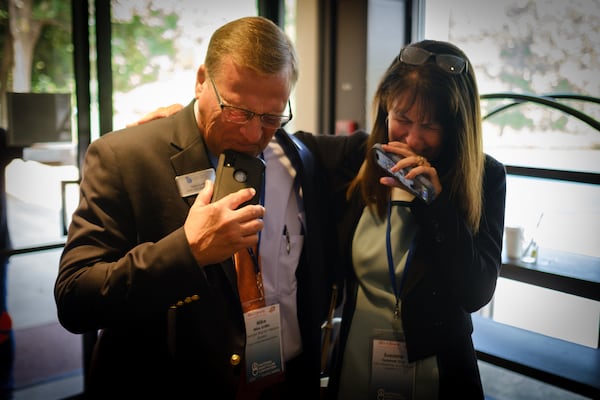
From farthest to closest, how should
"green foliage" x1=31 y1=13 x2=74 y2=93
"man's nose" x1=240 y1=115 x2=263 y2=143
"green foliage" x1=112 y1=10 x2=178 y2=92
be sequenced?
"green foliage" x1=112 y1=10 x2=178 y2=92, "green foliage" x1=31 y1=13 x2=74 y2=93, "man's nose" x1=240 y1=115 x2=263 y2=143

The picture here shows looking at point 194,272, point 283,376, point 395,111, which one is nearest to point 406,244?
point 395,111

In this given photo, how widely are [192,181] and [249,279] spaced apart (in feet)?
0.97

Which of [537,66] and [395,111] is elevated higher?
[537,66]

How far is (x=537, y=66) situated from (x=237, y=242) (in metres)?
2.71

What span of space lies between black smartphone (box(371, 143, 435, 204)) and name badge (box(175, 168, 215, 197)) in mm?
432

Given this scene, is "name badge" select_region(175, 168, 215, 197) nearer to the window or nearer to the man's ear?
the man's ear

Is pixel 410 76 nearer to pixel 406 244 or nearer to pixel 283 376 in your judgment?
pixel 406 244

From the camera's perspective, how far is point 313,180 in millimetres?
1589

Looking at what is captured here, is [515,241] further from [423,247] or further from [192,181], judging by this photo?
[192,181]

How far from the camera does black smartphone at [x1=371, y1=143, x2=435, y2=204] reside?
1370 millimetres

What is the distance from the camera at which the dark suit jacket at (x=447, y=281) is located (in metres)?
1.40

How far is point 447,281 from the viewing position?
143 cm

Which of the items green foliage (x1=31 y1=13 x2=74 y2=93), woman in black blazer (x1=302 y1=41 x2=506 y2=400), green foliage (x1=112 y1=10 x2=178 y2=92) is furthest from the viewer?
green foliage (x1=112 y1=10 x2=178 y2=92)

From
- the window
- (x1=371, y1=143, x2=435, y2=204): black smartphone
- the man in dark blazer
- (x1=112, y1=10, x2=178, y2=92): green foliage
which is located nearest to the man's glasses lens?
the man in dark blazer
